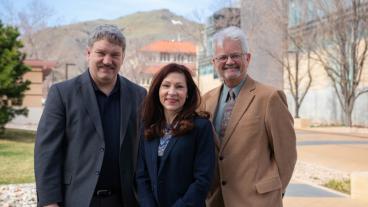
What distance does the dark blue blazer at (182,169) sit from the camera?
2.91 m

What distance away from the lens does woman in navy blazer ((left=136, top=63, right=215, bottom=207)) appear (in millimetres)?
2912

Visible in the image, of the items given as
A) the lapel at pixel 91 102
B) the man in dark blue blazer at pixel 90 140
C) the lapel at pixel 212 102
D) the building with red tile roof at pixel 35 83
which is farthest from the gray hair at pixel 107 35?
the building with red tile roof at pixel 35 83

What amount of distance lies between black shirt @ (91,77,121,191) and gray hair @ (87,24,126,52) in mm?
301

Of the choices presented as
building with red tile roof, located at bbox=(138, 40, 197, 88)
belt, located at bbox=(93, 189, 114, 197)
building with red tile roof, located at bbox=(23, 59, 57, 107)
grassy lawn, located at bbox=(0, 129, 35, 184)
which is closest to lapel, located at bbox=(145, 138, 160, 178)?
belt, located at bbox=(93, 189, 114, 197)

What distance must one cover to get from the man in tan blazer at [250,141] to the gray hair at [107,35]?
0.64 m

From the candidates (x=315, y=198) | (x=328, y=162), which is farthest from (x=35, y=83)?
(x=315, y=198)

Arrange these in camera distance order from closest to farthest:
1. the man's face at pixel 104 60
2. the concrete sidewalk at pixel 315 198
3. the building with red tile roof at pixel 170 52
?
1. the man's face at pixel 104 60
2. the concrete sidewalk at pixel 315 198
3. the building with red tile roof at pixel 170 52

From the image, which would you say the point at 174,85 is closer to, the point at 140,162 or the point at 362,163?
the point at 140,162

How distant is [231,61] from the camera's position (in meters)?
3.17

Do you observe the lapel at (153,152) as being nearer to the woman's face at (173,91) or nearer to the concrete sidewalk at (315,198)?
the woman's face at (173,91)

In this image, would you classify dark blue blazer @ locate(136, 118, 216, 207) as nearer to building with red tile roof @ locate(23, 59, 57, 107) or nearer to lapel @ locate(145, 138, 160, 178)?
lapel @ locate(145, 138, 160, 178)

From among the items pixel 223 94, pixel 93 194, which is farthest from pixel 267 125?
pixel 93 194

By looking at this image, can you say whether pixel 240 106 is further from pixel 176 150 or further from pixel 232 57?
pixel 176 150

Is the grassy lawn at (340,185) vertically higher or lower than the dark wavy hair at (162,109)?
lower
